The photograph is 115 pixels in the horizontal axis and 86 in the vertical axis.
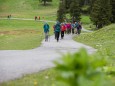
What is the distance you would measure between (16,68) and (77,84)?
10.3 m

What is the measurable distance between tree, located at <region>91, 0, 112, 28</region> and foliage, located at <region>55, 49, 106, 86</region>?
193 feet

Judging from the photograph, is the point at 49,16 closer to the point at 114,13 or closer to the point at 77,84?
the point at 114,13

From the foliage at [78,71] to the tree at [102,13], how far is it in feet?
193

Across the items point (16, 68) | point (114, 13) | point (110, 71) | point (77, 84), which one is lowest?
point (114, 13)

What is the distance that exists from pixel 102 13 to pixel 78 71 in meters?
60.1

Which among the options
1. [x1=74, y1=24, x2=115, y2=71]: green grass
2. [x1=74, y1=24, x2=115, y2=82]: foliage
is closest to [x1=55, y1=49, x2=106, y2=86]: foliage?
[x1=74, y1=24, x2=115, y2=82]: foliage

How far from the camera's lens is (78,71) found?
59.1 inches

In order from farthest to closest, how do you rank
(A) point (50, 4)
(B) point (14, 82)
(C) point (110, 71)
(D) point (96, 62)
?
1. (A) point (50, 4)
2. (B) point (14, 82)
3. (C) point (110, 71)
4. (D) point (96, 62)

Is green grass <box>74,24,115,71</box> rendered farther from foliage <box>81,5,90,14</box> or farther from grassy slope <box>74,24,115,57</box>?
foliage <box>81,5,90,14</box>

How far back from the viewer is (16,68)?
11.7 metres

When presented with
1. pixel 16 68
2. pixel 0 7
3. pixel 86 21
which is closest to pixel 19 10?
pixel 0 7

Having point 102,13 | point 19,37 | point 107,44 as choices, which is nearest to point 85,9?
point 102,13

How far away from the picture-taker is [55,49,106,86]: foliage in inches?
59.0

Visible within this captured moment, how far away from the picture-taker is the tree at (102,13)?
60.2 metres
